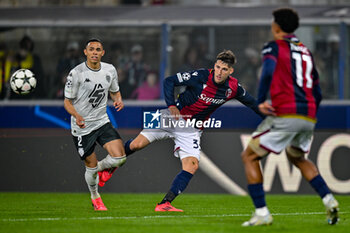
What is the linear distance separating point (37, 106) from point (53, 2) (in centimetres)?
528

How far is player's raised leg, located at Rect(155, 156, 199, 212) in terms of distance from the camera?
348 inches

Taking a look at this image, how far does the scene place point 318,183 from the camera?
7.21 m

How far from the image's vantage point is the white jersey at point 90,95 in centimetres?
919

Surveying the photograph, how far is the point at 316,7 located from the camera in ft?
51.9

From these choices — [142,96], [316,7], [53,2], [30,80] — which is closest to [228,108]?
[142,96]

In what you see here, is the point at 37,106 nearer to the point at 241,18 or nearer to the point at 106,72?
the point at 241,18

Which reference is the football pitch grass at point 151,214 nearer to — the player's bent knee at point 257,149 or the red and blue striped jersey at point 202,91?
the player's bent knee at point 257,149

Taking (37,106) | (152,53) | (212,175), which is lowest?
(212,175)

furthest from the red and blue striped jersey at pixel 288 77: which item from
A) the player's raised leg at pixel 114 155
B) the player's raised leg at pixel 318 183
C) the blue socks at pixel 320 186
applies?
the player's raised leg at pixel 114 155

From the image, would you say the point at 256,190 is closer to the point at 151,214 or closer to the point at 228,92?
the point at 151,214

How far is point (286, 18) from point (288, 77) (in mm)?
565

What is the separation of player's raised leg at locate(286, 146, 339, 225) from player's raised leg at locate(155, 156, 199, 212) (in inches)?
77.4

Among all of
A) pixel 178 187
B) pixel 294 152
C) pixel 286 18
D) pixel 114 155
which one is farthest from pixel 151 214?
pixel 286 18

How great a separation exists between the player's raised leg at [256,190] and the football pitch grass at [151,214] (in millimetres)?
89
